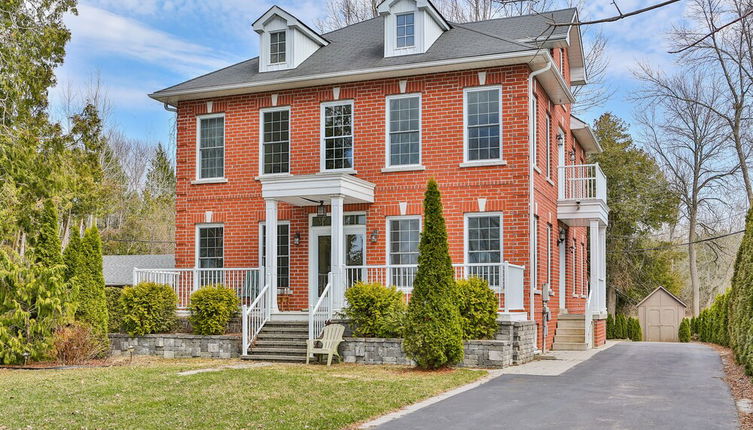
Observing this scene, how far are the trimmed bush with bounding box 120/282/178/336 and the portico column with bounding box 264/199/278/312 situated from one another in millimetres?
2374

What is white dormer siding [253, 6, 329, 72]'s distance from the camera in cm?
1981

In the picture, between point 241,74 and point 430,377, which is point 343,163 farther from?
point 430,377

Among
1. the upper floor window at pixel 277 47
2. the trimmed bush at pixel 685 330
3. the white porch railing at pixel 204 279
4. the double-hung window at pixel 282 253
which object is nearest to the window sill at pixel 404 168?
the double-hung window at pixel 282 253

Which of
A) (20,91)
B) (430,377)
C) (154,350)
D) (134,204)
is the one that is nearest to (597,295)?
(430,377)

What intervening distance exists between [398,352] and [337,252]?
9.41ft

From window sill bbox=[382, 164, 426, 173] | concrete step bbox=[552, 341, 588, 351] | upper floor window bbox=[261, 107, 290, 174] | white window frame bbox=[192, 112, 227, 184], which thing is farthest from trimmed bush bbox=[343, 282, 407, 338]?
concrete step bbox=[552, 341, 588, 351]

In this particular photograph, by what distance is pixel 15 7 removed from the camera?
53.3ft

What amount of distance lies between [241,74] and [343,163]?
12.6 ft

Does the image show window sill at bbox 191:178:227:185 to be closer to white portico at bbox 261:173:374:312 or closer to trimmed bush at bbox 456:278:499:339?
white portico at bbox 261:173:374:312

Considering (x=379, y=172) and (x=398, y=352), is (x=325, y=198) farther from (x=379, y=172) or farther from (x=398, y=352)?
(x=398, y=352)

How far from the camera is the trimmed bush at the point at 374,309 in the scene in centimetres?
1551

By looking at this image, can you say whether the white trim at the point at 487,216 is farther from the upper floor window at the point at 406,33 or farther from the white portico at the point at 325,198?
the upper floor window at the point at 406,33

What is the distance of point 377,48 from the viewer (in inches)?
779

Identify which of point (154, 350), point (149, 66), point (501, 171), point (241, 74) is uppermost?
point (149, 66)
